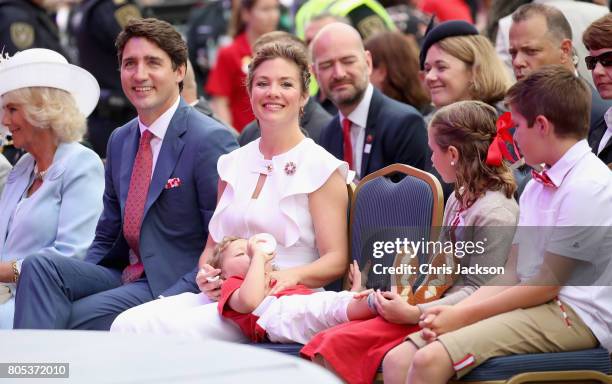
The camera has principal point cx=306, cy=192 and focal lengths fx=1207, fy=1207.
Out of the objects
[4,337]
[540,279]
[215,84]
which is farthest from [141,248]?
[215,84]

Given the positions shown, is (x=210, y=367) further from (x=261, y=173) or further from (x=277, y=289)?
(x=261, y=173)

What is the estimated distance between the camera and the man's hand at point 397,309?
4688mm

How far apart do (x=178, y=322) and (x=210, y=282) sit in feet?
0.79

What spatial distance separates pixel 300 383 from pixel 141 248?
326 centimetres

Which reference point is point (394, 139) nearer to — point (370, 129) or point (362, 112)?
point (370, 129)

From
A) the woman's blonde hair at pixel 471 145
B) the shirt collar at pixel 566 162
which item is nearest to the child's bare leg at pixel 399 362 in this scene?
the woman's blonde hair at pixel 471 145

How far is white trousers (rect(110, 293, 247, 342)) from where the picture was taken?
17.1 feet

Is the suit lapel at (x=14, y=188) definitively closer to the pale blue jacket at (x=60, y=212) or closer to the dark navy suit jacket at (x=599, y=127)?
the pale blue jacket at (x=60, y=212)

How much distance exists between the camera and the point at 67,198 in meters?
6.27

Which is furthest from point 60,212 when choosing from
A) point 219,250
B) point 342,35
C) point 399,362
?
point 399,362

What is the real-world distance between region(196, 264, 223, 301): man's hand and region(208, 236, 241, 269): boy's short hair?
0.06m

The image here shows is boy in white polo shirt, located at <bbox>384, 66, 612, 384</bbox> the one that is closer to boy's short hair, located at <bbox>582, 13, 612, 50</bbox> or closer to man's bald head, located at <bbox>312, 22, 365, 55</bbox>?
boy's short hair, located at <bbox>582, 13, 612, 50</bbox>

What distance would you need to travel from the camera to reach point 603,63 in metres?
5.37

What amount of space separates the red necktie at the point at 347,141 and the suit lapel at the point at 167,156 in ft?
3.57
